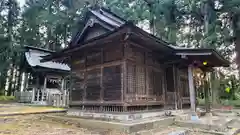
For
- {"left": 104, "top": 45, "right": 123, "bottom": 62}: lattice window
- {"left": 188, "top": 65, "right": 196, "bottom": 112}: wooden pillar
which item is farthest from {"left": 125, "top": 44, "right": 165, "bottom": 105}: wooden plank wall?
{"left": 188, "top": 65, "right": 196, "bottom": 112}: wooden pillar

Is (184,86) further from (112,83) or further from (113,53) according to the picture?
(113,53)

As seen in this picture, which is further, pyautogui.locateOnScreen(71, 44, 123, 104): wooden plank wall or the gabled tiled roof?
the gabled tiled roof

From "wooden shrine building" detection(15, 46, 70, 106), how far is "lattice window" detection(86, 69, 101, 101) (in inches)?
341

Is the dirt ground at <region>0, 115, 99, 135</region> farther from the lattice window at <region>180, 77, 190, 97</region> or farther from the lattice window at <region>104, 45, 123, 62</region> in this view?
the lattice window at <region>180, 77, 190, 97</region>

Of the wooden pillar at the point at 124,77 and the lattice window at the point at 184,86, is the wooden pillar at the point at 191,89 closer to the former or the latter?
the lattice window at the point at 184,86

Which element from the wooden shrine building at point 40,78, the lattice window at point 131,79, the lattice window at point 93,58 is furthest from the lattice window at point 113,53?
the wooden shrine building at point 40,78

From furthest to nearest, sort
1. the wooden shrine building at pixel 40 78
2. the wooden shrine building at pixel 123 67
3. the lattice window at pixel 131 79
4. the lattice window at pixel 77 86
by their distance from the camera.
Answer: the wooden shrine building at pixel 40 78
the lattice window at pixel 77 86
the lattice window at pixel 131 79
the wooden shrine building at pixel 123 67

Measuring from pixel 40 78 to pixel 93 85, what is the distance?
46.2ft

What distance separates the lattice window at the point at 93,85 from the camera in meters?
7.65

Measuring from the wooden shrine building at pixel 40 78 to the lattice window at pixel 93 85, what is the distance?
8669mm

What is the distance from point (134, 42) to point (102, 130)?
137 inches

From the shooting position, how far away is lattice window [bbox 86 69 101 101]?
25.1 feet

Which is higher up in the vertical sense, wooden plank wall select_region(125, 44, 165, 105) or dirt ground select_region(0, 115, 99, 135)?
wooden plank wall select_region(125, 44, 165, 105)

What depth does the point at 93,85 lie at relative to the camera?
25.8 feet
